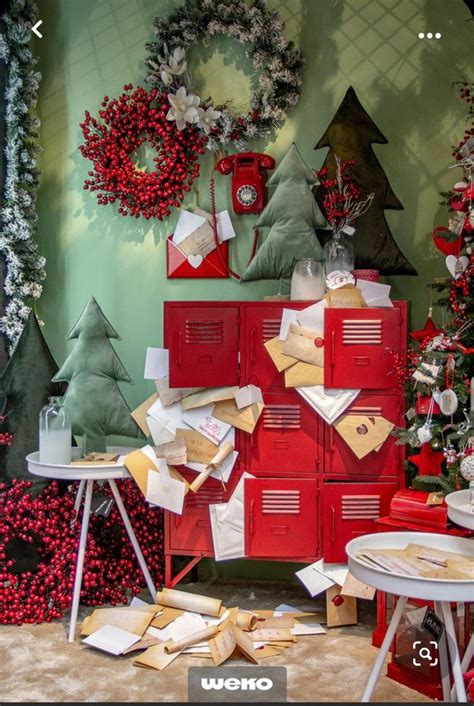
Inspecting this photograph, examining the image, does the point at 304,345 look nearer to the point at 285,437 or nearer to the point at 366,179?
the point at 285,437

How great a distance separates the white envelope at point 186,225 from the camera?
13.4ft

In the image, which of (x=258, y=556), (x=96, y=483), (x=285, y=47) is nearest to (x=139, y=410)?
(x=96, y=483)

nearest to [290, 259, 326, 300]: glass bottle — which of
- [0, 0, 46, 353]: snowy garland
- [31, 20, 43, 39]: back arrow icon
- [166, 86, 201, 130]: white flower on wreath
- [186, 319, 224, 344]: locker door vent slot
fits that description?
[186, 319, 224, 344]: locker door vent slot

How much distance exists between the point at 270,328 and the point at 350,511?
0.83m

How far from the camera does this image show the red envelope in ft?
13.5

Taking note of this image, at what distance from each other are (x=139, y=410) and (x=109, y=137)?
1.37 meters

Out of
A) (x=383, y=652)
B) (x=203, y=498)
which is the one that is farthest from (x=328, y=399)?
(x=383, y=652)

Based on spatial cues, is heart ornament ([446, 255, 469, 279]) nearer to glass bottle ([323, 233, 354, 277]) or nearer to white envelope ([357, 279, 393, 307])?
white envelope ([357, 279, 393, 307])

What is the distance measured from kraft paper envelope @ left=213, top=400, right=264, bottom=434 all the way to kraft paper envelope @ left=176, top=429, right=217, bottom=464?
122mm

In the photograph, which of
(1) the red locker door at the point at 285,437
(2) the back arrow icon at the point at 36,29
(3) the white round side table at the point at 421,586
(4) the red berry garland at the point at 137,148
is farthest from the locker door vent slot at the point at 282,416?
(2) the back arrow icon at the point at 36,29

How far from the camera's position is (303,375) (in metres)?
3.50

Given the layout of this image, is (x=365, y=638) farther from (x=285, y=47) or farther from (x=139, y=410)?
(x=285, y=47)

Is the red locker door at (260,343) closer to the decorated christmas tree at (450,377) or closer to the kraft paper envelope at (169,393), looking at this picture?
the kraft paper envelope at (169,393)

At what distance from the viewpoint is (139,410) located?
149 inches
